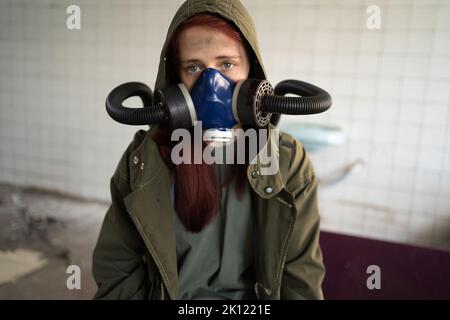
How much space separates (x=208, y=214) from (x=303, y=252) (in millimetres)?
262

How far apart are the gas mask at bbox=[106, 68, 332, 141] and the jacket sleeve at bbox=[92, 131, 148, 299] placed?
0.18 metres

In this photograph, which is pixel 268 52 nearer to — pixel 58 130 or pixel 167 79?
pixel 167 79

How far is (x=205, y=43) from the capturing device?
3.07 ft

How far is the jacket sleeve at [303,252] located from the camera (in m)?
0.97

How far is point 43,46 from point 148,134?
1.57 meters

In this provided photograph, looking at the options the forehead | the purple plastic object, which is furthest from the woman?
the purple plastic object

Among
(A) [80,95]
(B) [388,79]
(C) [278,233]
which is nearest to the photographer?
(C) [278,233]

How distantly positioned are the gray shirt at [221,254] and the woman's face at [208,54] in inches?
11.9

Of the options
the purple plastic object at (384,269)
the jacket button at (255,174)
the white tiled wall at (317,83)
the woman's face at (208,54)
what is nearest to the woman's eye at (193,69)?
the woman's face at (208,54)

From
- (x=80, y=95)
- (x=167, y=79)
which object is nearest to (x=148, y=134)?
(x=167, y=79)

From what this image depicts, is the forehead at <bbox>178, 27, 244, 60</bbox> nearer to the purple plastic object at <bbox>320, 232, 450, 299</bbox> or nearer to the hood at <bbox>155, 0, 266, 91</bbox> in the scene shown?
the hood at <bbox>155, 0, 266, 91</bbox>

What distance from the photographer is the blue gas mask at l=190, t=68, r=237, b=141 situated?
3.06ft

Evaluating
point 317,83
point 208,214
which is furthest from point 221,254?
point 317,83

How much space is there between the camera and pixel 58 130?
242cm
